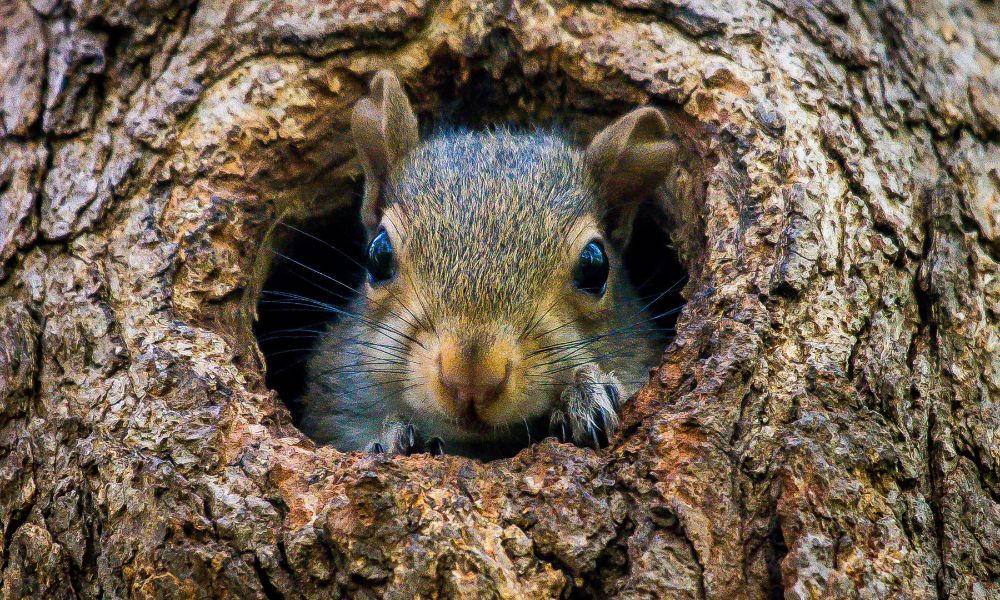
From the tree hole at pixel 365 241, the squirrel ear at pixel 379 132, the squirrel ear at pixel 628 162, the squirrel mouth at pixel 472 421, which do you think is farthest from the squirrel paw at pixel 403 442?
the squirrel ear at pixel 628 162

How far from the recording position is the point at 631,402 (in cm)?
227

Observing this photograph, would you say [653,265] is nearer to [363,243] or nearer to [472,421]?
[363,243]

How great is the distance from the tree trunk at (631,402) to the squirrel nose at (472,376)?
0.15 metres

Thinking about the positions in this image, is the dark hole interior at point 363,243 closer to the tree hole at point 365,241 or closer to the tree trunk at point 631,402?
the tree hole at point 365,241

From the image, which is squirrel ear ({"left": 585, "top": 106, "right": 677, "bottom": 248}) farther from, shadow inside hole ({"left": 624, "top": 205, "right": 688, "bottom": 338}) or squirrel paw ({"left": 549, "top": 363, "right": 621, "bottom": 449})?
squirrel paw ({"left": 549, "top": 363, "right": 621, "bottom": 449})

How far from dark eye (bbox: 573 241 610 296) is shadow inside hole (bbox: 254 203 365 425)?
799 millimetres

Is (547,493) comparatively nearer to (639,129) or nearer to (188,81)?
(639,129)

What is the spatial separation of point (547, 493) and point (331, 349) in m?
1.30

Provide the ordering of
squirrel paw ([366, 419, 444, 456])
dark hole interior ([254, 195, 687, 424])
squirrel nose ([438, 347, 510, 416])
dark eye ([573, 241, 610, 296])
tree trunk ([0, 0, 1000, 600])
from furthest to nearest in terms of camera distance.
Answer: dark hole interior ([254, 195, 687, 424])
dark eye ([573, 241, 610, 296])
squirrel paw ([366, 419, 444, 456])
squirrel nose ([438, 347, 510, 416])
tree trunk ([0, 0, 1000, 600])

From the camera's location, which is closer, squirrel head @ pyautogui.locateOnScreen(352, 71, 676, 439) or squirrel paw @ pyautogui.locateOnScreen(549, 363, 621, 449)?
squirrel head @ pyautogui.locateOnScreen(352, 71, 676, 439)

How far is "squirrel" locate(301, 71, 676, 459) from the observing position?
2.27 meters

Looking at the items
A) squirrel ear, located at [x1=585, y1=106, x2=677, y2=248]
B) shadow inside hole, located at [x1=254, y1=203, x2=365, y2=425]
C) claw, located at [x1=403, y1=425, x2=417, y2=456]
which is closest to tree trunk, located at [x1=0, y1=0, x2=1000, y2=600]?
squirrel ear, located at [x1=585, y1=106, x2=677, y2=248]

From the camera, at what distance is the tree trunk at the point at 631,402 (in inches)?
74.8

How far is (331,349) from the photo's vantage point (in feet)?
10.1
